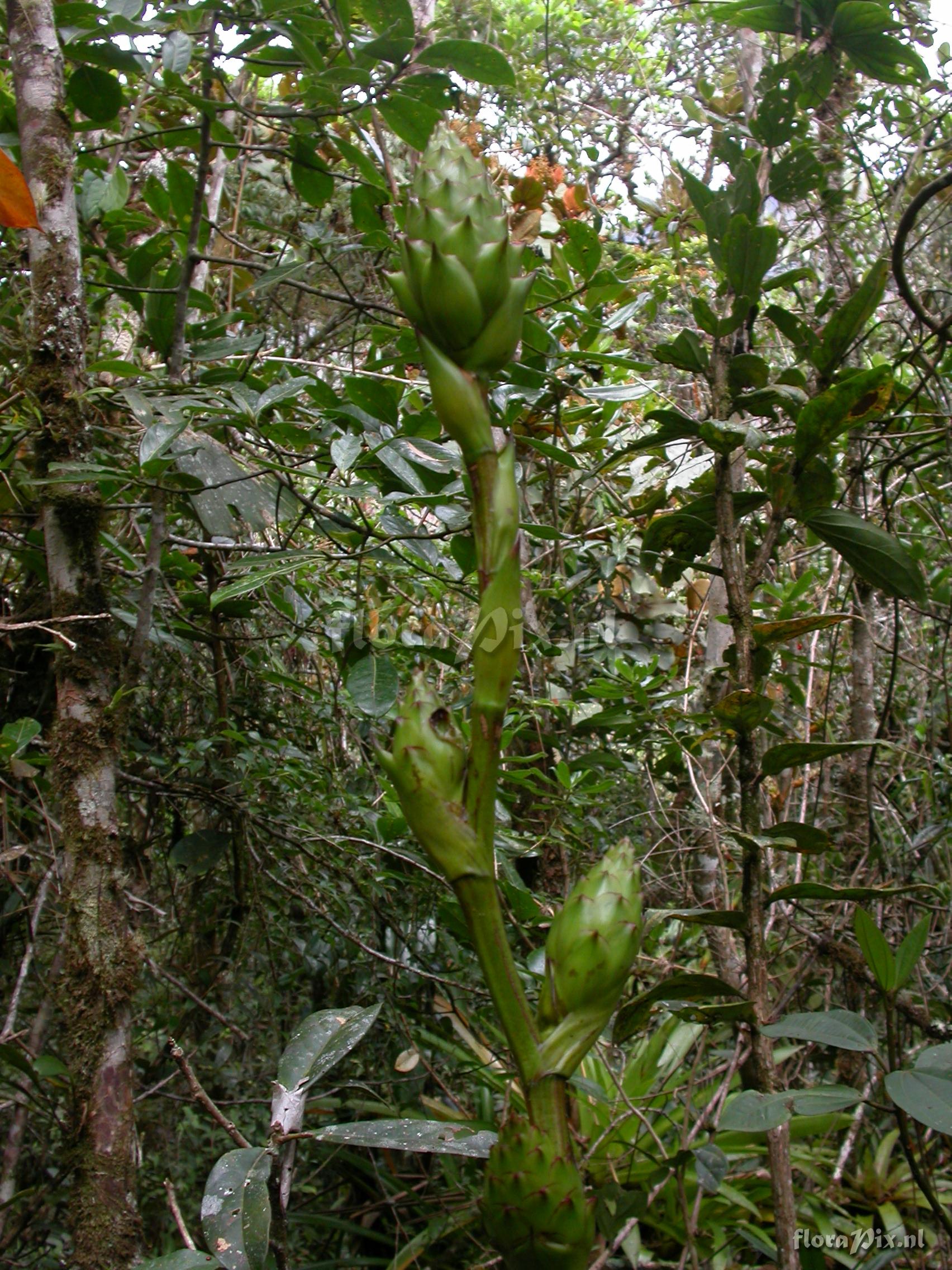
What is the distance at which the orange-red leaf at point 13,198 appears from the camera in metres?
0.82

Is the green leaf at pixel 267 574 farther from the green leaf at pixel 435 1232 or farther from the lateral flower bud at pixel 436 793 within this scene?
the green leaf at pixel 435 1232

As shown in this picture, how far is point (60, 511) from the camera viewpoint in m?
Result: 1.06

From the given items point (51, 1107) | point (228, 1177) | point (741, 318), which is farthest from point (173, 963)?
point (741, 318)

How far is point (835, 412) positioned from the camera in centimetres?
96

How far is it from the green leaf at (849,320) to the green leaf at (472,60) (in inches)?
19.2

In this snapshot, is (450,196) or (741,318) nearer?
(450,196)

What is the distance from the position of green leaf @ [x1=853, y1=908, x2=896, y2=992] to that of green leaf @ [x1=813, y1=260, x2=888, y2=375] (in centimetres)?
65

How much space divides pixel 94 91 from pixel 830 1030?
57.5 inches

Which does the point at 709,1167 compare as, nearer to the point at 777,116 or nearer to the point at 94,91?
the point at 777,116

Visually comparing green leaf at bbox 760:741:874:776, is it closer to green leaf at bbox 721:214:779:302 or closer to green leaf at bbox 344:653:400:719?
green leaf at bbox 344:653:400:719

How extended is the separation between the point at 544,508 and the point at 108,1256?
195 centimetres

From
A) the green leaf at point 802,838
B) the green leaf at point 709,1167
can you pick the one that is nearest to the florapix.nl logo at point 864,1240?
the green leaf at point 709,1167

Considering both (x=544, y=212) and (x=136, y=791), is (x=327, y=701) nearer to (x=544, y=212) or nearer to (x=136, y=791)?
A: (x=136, y=791)

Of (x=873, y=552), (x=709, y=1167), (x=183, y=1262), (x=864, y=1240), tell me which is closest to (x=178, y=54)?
(x=873, y=552)
